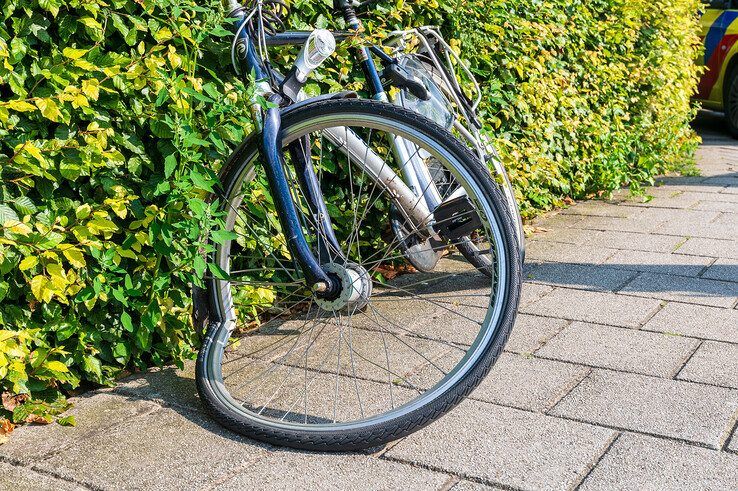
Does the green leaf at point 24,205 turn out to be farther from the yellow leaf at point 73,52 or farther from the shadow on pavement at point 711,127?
the shadow on pavement at point 711,127

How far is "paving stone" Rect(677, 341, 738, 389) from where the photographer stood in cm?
285

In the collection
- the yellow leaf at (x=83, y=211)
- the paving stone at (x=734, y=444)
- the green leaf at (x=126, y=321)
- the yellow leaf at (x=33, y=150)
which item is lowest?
the paving stone at (x=734, y=444)

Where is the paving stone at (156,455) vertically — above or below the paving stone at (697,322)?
above

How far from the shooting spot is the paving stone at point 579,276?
4.04 meters

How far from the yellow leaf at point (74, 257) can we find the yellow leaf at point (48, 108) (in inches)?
15.4

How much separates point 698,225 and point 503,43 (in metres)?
1.64

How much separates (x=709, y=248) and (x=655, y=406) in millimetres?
2279

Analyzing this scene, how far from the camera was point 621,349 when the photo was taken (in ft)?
10.4

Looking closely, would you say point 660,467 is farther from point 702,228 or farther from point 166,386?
point 702,228

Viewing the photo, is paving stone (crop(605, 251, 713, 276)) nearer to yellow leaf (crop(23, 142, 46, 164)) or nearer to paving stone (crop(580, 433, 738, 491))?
paving stone (crop(580, 433, 738, 491))

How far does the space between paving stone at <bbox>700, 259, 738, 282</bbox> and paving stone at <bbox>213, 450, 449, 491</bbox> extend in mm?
2362

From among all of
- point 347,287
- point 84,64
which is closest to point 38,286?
point 84,64

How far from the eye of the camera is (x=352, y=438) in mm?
2381

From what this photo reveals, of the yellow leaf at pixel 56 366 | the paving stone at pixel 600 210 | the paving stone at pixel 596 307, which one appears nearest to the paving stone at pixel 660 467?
the paving stone at pixel 596 307
